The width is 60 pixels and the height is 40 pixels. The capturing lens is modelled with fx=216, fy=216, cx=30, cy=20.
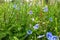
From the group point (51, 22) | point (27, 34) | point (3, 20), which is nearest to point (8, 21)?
point (3, 20)

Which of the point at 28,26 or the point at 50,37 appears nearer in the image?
the point at 50,37

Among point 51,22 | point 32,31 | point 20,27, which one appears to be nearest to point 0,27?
point 20,27

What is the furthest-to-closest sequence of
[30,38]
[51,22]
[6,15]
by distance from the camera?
[6,15] < [51,22] < [30,38]

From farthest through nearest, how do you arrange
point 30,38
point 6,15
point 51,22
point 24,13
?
point 24,13
point 6,15
point 51,22
point 30,38

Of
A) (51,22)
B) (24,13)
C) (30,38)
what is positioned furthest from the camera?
(24,13)

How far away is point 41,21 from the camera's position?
2053 mm

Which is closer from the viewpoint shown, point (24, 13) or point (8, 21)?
point (8, 21)

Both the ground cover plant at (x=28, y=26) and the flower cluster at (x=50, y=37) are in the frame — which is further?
the ground cover plant at (x=28, y=26)

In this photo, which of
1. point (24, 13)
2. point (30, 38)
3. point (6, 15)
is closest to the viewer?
point (30, 38)

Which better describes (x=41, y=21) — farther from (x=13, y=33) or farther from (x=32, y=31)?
(x=13, y=33)

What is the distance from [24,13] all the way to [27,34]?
47cm

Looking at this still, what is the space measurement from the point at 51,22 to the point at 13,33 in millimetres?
382

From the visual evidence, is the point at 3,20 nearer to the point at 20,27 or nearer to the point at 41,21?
the point at 20,27

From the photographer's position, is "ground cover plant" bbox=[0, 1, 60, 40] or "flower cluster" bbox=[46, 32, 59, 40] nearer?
"flower cluster" bbox=[46, 32, 59, 40]
